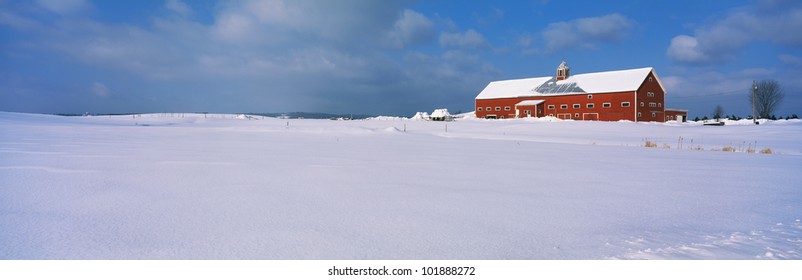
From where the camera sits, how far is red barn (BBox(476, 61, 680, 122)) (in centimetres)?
5228

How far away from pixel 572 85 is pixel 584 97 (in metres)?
3.03

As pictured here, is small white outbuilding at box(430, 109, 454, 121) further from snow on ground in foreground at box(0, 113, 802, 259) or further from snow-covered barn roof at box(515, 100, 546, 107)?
snow on ground in foreground at box(0, 113, 802, 259)

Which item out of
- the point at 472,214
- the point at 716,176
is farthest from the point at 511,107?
the point at 472,214

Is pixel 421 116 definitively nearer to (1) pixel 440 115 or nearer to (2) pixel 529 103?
(1) pixel 440 115

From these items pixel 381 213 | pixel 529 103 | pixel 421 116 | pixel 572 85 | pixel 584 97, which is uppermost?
pixel 572 85

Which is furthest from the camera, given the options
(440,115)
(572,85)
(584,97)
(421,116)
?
(421,116)

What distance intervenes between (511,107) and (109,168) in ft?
193

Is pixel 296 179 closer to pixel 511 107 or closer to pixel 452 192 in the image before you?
pixel 452 192

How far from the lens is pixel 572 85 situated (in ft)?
190

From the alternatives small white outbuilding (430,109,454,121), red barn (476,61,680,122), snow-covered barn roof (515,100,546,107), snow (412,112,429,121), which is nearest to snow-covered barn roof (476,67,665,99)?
red barn (476,61,680,122)

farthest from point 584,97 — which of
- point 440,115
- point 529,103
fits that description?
point 440,115

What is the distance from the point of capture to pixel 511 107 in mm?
61562

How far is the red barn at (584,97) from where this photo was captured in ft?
172

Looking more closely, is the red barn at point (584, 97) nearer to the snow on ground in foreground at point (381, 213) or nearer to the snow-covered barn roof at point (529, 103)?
the snow-covered barn roof at point (529, 103)
